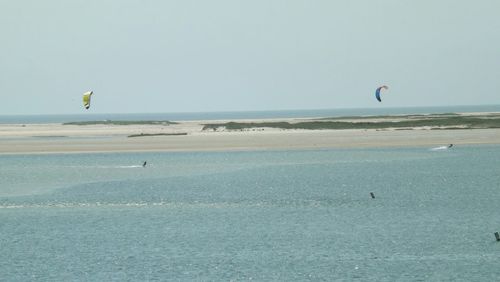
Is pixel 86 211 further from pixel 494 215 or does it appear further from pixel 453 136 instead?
pixel 453 136

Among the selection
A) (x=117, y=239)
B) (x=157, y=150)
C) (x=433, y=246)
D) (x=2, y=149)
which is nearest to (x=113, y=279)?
(x=117, y=239)

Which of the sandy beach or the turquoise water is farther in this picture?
the sandy beach

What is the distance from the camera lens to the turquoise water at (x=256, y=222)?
15672 mm

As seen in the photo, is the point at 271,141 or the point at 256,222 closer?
the point at 256,222

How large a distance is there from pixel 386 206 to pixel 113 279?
1080 cm

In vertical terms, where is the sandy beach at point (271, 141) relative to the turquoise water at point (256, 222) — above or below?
above

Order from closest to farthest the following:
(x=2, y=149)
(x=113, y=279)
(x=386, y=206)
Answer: (x=113, y=279), (x=386, y=206), (x=2, y=149)

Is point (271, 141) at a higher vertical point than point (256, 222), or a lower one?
higher

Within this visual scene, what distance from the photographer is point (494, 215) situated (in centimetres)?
2136

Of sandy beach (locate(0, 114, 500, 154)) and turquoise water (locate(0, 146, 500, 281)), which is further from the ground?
sandy beach (locate(0, 114, 500, 154))

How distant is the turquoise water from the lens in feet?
51.4

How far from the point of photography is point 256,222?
21141 millimetres

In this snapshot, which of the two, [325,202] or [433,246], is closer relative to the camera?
[433,246]

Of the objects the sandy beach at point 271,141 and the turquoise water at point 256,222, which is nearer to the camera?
the turquoise water at point 256,222
